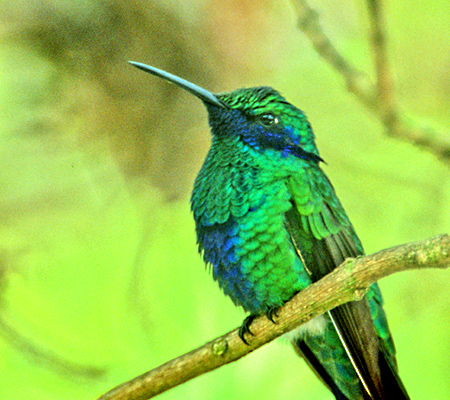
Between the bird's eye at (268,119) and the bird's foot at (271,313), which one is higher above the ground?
the bird's eye at (268,119)

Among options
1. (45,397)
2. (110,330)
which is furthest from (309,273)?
(45,397)

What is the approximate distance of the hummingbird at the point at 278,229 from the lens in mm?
1480

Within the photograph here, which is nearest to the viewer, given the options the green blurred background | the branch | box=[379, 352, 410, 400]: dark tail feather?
the branch

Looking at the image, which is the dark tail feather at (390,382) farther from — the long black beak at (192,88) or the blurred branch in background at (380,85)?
the long black beak at (192,88)

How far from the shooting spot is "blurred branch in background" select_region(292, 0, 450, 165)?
149 centimetres

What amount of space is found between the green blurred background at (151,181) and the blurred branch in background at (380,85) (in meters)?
0.50

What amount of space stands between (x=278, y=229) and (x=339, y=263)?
0.62 ft

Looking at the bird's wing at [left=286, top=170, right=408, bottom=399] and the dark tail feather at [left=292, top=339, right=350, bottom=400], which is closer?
the bird's wing at [left=286, top=170, right=408, bottom=399]

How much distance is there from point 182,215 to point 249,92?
2.51 feet

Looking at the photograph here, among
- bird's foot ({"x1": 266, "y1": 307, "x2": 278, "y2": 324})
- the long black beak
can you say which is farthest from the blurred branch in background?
bird's foot ({"x1": 266, "y1": 307, "x2": 278, "y2": 324})

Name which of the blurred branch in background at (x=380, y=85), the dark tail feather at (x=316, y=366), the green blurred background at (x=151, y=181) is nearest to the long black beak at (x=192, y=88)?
the blurred branch in background at (x=380, y=85)

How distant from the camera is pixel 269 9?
84.7 inches

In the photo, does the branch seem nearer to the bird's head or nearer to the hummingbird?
the hummingbird

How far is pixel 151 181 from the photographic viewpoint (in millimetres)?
2109
